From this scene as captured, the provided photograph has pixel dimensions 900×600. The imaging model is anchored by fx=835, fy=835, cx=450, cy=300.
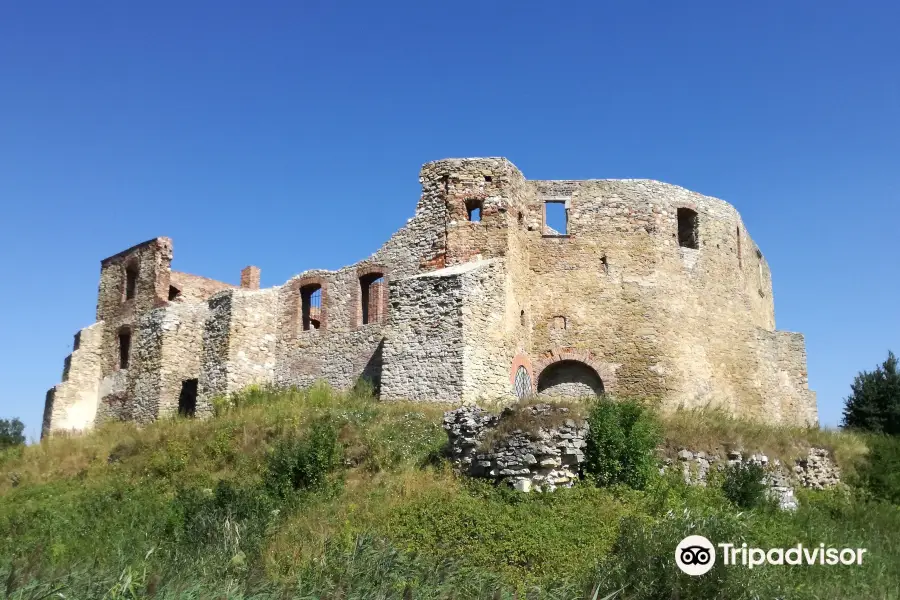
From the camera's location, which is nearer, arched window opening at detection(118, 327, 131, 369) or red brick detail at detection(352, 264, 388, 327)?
red brick detail at detection(352, 264, 388, 327)

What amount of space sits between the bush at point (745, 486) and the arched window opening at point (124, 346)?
17.7m

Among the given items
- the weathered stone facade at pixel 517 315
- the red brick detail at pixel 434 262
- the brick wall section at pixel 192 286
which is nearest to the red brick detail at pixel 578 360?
the weathered stone facade at pixel 517 315

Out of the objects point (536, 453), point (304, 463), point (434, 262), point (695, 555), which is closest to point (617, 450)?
point (536, 453)

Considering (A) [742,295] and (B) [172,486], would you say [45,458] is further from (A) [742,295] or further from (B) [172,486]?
(A) [742,295]

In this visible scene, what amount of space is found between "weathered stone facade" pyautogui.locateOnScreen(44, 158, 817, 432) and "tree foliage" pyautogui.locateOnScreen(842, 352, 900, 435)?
4.52ft

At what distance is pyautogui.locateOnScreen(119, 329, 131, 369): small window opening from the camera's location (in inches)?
968

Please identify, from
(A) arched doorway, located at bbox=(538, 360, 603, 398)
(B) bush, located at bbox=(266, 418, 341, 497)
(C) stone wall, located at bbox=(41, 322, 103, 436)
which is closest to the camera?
(B) bush, located at bbox=(266, 418, 341, 497)

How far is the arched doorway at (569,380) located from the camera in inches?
797

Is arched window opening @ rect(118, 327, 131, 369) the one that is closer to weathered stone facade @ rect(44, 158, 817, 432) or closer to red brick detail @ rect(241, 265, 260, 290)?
weathered stone facade @ rect(44, 158, 817, 432)

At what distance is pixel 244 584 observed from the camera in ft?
29.9

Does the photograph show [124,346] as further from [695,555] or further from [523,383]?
[695,555]

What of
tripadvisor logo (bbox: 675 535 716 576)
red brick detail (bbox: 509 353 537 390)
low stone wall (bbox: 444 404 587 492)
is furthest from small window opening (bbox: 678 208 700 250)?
tripadvisor logo (bbox: 675 535 716 576)

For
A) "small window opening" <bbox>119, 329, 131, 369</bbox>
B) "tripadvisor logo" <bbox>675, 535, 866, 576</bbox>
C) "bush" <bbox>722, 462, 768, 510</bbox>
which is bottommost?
"tripadvisor logo" <bbox>675, 535, 866, 576</bbox>

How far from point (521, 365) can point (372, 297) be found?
13.9ft
